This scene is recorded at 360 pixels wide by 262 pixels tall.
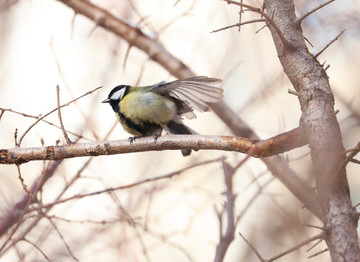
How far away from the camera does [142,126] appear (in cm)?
344

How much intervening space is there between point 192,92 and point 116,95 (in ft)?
3.26

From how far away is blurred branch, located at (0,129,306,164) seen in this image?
2158 mm

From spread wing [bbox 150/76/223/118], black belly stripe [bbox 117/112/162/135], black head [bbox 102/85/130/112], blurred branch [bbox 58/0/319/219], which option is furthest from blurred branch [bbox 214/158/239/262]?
black head [bbox 102/85/130/112]

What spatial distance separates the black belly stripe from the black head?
207mm

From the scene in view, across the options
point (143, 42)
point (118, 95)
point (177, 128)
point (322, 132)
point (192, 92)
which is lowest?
point (322, 132)

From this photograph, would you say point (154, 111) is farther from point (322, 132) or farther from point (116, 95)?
point (322, 132)

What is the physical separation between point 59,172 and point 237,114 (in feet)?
4.89

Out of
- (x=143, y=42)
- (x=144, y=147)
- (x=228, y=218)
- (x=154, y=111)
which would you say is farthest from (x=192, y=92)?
(x=143, y=42)

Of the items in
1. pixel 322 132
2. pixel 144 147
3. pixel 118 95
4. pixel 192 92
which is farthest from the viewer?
pixel 118 95

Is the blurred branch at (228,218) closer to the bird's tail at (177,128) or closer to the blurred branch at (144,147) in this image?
the blurred branch at (144,147)

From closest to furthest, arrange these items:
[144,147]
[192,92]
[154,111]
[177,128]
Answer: [144,147] → [192,92] → [154,111] → [177,128]

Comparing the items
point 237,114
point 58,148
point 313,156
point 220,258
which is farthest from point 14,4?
point 313,156

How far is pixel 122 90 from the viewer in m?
3.83

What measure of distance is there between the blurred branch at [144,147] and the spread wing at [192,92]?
1.50 feet
